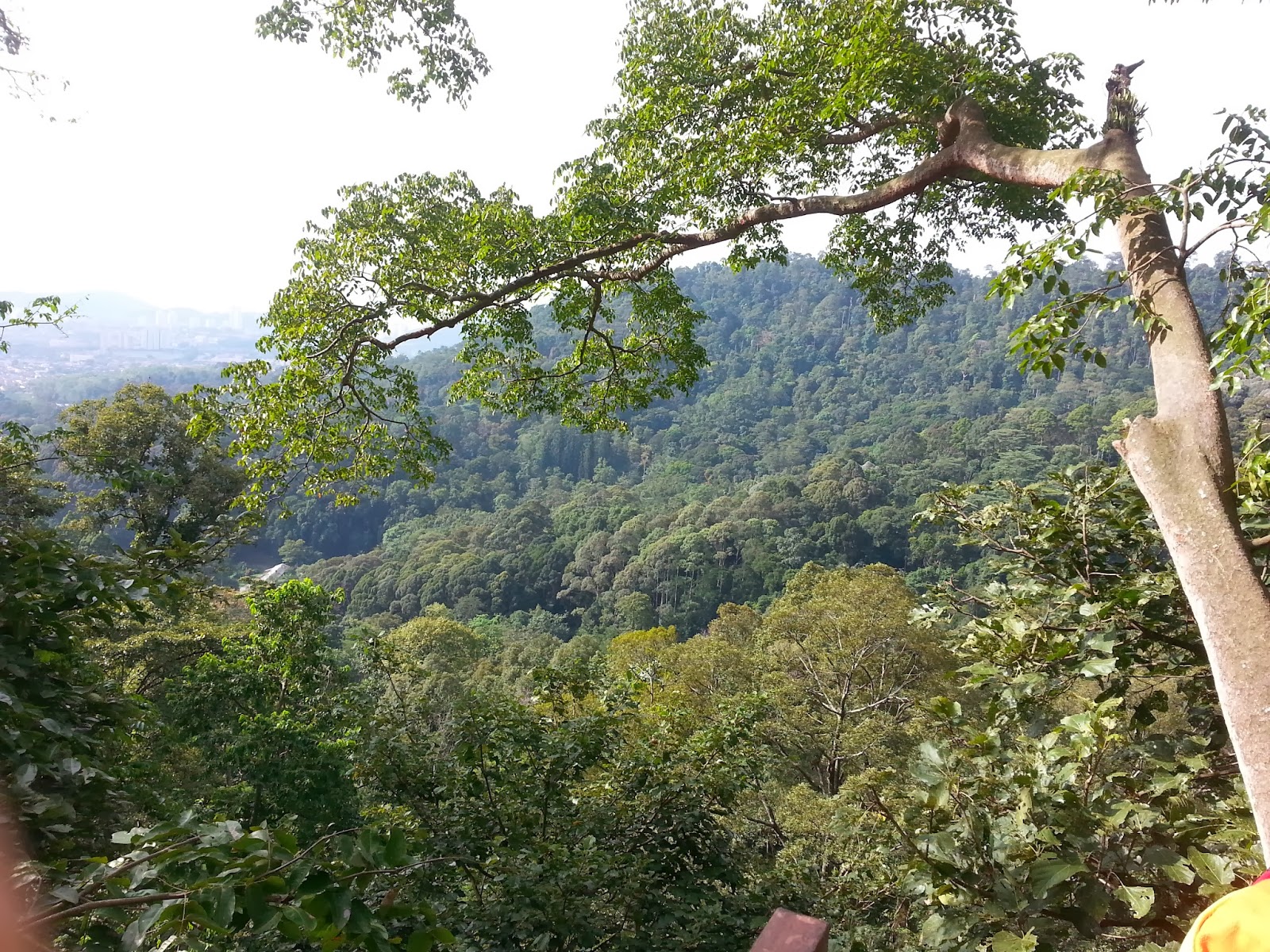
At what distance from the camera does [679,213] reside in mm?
4109

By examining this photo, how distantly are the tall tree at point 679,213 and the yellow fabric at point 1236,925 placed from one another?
5.63ft

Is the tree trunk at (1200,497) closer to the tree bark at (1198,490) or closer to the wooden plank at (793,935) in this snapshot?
the tree bark at (1198,490)

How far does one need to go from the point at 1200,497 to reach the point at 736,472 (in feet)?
223

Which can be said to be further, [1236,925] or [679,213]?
[679,213]

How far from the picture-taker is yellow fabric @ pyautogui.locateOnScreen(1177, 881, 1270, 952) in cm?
77

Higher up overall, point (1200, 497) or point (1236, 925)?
point (1200, 497)

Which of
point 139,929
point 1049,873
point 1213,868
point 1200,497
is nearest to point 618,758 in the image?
point 1049,873

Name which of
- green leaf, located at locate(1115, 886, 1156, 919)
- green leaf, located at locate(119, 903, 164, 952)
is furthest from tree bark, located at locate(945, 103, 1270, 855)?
green leaf, located at locate(119, 903, 164, 952)

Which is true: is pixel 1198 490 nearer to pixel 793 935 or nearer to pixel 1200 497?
pixel 1200 497

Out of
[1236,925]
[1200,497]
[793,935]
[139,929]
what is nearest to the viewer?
[1236,925]

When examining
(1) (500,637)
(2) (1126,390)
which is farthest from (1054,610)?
(2) (1126,390)

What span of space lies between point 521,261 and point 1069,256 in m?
2.65

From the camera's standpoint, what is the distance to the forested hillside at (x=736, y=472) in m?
42.9

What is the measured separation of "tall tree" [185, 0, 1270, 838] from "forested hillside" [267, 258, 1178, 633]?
19.9 meters
